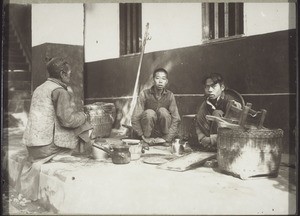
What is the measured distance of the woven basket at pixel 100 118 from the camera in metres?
5.14

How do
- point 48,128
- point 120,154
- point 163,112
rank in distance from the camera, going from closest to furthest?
point 120,154
point 48,128
point 163,112

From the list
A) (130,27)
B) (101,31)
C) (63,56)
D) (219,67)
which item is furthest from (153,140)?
(63,56)

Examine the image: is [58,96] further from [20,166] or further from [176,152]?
[176,152]

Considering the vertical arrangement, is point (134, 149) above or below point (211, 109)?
below

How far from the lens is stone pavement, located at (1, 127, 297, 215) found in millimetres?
2764

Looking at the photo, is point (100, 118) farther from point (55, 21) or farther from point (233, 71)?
point (233, 71)

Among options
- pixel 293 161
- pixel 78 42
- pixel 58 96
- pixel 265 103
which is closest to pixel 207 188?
pixel 293 161

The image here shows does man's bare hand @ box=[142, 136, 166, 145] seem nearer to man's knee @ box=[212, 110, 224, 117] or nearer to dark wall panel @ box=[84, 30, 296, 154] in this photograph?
dark wall panel @ box=[84, 30, 296, 154]

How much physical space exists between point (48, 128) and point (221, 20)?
2.84 metres

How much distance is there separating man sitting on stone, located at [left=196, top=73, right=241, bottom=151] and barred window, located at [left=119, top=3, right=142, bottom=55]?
1.35 metres

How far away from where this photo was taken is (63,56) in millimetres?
5219

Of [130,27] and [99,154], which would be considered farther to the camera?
[130,27]

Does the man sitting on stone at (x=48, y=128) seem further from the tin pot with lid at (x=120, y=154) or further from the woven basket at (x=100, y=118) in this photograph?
the woven basket at (x=100, y=118)

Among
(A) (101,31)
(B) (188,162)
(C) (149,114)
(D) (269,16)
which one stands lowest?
(B) (188,162)
